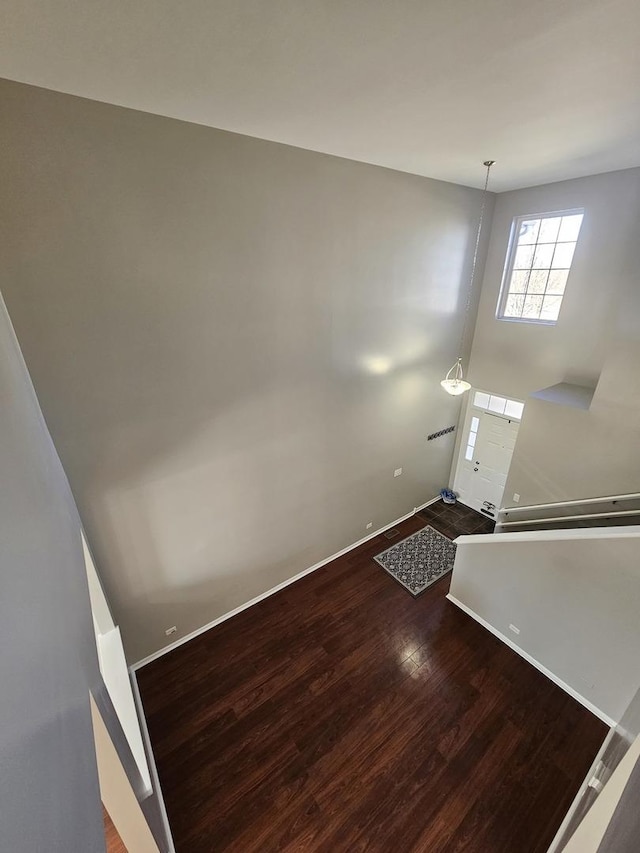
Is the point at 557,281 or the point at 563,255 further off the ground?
the point at 563,255

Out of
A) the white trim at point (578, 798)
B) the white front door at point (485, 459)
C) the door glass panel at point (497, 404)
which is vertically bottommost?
the white trim at point (578, 798)

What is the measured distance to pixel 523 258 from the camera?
17.0 ft

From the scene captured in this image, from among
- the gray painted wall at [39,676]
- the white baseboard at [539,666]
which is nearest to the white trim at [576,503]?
the white baseboard at [539,666]

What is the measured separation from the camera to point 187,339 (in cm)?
311

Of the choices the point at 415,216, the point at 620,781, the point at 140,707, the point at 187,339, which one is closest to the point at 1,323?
the point at 187,339

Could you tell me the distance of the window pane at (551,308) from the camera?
4.90 meters

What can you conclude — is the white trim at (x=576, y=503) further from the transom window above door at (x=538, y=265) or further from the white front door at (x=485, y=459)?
the transom window above door at (x=538, y=265)

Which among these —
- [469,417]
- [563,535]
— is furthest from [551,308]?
[563,535]

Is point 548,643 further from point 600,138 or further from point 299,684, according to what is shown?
point 600,138

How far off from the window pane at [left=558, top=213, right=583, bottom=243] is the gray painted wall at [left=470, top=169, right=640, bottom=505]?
0.51 ft

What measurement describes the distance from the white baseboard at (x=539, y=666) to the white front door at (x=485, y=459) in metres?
2.12

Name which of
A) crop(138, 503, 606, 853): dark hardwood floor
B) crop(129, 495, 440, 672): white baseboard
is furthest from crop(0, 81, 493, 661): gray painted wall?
crop(138, 503, 606, 853): dark hardwood floor

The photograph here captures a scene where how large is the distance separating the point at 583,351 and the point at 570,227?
1632 mm

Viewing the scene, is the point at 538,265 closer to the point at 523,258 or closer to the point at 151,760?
the point at 523,258
